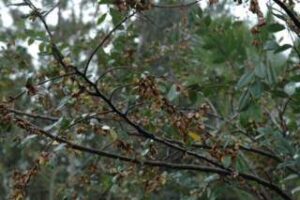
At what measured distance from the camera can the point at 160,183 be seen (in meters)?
2.04

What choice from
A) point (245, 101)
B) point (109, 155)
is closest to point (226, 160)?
point (245, 101)

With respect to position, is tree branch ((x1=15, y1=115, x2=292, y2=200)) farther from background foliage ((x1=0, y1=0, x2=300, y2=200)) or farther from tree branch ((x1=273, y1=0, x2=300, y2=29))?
tree branch ((x1=273, y1=0, x2=300, y2=29))

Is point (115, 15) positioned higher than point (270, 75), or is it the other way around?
point (115, 15)

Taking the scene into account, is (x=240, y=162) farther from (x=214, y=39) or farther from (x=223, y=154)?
(x=214, y=39)

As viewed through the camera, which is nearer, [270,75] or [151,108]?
[270,75]

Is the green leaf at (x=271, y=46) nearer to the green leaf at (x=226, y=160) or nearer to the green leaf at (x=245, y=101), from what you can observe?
the green leaf at (x=245, y=101)

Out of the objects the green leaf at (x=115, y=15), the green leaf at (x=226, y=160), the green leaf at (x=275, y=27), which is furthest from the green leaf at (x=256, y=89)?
the green leaf at (x=115, y=15)

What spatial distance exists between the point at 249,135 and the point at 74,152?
0.81 meters

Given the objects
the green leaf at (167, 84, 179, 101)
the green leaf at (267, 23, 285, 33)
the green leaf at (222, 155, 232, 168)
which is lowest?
the green leaf at (222, 155, 232, 168)

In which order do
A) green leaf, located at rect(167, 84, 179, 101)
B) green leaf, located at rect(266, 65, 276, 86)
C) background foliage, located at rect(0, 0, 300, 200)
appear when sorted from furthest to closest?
green leaf, located at rect(167, 84, 179, 101)
background foliage, located at rect(0, 0, 300, 200)
green leaf, located at rect(266, 65, 276, 86)

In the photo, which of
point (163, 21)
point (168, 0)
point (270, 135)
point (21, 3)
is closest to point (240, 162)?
point (270, 135)

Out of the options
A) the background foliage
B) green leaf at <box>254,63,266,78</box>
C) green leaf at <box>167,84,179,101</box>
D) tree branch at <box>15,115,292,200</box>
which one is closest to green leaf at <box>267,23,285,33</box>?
the background foliage

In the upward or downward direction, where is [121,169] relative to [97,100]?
downward

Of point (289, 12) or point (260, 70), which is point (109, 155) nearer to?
point (260, 70)
